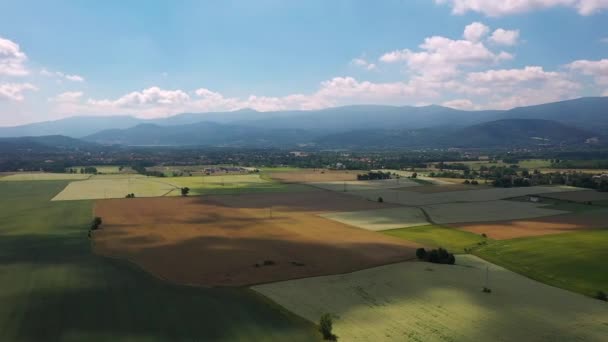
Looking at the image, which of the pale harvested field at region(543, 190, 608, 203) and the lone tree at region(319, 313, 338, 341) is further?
the pale harvested field at region(543, 190, 608, 203)

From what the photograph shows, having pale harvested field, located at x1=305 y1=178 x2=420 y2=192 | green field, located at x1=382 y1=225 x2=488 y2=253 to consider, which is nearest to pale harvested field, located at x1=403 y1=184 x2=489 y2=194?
pale harvested field, located at x1=305 y1=178 x2=420 y2=192

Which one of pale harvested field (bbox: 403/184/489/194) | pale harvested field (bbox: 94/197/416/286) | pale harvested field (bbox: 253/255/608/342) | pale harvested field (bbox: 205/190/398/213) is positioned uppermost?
pale harvested field (bbox: 403/184/489/194)

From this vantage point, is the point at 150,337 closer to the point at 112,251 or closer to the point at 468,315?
the point at 468,315

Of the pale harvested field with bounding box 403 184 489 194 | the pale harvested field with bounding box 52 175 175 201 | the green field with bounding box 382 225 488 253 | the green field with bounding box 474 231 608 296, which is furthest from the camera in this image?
the pale harvested field with bounding box 403 184 489 194

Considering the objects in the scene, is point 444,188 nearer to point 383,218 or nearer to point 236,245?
point 383,218

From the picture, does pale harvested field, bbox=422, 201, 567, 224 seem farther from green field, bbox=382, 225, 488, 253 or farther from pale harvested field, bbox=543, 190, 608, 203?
pale harvested field, bbox=543, 190, 608, 203

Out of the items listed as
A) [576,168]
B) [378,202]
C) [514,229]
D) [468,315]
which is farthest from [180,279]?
[576,168]
